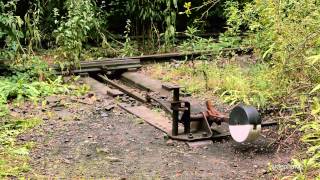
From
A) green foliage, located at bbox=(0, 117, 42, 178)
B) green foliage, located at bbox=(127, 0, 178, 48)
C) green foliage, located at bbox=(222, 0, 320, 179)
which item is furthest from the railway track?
green foliage, located at bbox=(0, 117, 42, 178)

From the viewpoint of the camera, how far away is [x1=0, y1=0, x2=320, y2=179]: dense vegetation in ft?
16.7

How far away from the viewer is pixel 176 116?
5.68 meters

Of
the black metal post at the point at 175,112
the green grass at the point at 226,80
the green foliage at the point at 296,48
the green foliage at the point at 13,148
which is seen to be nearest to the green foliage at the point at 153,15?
the green grass at the point at 226,80

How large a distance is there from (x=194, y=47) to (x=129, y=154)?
5719 mm

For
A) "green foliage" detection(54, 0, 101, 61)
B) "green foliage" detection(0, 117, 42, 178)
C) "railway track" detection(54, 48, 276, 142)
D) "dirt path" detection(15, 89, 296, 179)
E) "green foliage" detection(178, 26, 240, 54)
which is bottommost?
"dirt path" detection(15, 89, 296, 179)

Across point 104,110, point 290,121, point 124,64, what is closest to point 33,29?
point 124,64

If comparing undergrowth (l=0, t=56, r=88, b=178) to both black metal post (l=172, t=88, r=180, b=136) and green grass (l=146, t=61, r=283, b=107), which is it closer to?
black metal post (l=172, t=88, r=180, b=136)

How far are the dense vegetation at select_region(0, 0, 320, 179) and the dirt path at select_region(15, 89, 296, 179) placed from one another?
312mm

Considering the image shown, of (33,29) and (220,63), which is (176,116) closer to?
(220,63)

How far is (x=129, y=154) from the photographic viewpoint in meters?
5.37

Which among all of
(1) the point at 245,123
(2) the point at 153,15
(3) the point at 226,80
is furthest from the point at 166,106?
(2) the point at 153,15

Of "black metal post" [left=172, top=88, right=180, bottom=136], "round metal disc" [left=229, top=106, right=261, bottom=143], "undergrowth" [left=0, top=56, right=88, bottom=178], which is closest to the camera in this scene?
"round metal disc" [left=229, top=106, right=261, bottom=143]

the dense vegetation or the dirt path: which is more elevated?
the dense vegetation

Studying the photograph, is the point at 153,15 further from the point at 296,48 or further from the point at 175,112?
the point at 296,48
